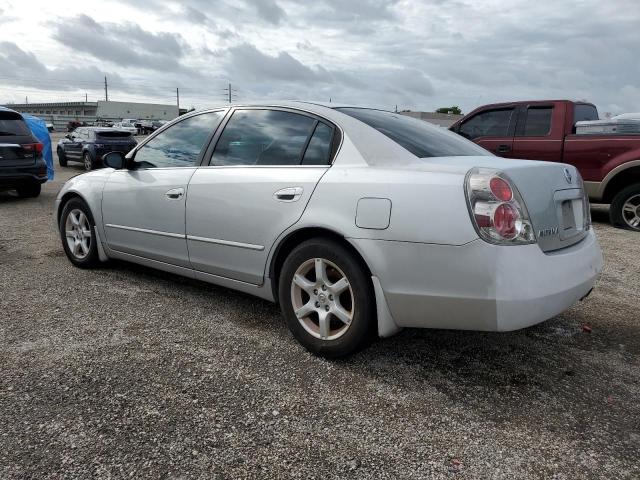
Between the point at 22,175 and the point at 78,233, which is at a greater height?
the point at 22,175

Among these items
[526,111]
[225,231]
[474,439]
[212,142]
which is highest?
[526,111]

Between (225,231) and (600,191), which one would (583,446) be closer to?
(225,231)

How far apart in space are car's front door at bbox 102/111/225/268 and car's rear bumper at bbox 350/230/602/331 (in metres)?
1.62

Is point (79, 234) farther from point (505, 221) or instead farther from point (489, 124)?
point (489, 124)

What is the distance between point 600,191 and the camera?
739 centimetres

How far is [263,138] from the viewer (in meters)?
3.46

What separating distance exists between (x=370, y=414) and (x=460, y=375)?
680mm

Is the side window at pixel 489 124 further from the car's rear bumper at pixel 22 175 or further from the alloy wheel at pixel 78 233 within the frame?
the car's rear bumper at pixel 22 175

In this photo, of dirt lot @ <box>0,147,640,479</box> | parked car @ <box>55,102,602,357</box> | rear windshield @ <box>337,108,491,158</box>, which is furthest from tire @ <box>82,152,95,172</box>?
rear windshield @ <box>337,108,491,158</box>

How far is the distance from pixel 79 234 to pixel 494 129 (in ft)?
21.4

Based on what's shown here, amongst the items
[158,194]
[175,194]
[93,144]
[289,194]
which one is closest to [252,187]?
[289,194]

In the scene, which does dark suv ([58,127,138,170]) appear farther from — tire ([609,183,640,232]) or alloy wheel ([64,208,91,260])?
tire ([609,183,640,232])

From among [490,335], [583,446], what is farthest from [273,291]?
[583,446]

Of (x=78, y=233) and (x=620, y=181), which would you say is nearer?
(x=78, y=233)
